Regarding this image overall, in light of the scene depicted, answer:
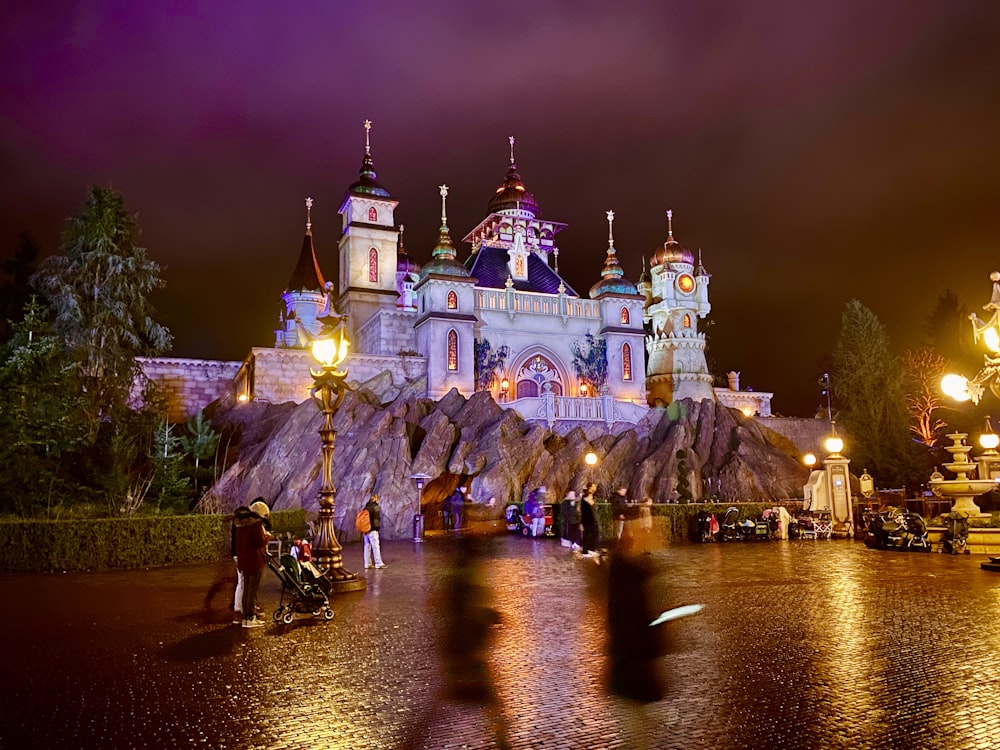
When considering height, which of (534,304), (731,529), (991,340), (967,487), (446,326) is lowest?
(731,529)

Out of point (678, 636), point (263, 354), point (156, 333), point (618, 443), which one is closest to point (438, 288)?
point (263, 354)

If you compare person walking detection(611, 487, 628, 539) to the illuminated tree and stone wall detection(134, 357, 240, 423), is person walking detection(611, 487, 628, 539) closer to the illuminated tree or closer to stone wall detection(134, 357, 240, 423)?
stone wall detection(134, 357, 240, 423)

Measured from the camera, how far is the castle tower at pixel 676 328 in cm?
5708

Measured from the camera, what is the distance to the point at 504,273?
51.1 metres

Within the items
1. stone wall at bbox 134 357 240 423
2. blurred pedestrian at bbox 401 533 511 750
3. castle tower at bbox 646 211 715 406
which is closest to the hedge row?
blurred pedestrian at bbox 401 533 511 750

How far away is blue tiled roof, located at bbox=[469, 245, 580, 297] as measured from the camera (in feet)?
164

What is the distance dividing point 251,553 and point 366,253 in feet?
138

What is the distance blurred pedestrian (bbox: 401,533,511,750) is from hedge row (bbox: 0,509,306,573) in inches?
257

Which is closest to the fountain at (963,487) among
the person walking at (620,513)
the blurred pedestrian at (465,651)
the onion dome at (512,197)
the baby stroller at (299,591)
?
the person walking at (620,513)

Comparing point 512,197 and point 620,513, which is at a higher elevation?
point 512,197

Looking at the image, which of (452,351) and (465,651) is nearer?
(465,651)

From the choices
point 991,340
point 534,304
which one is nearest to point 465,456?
point 534,304

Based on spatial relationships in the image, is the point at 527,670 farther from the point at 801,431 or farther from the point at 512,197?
the point at 512,197

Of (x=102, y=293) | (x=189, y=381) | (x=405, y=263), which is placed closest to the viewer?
(x=102, y=293)
